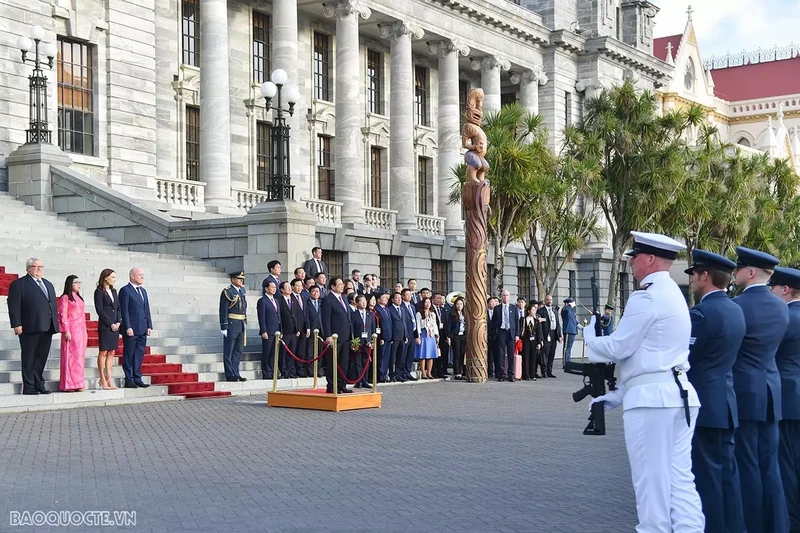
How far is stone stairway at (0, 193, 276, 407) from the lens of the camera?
1781cm

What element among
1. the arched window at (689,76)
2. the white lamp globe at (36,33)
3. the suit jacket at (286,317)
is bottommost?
the suit jacket at (286,317)

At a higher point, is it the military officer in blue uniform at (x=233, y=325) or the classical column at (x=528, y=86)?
the classical column at (x=528, y=86)

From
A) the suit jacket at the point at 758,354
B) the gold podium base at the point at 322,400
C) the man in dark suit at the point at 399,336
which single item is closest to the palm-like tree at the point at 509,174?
the man in dark suit at the point at 399,336

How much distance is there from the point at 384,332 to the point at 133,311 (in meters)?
6.26

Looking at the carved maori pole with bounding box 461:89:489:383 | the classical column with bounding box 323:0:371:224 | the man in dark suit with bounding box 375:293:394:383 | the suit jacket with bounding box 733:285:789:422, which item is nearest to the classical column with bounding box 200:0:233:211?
the classical column with bounding box 323:0:371:224

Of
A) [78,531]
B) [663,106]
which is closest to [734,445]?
[78,531]

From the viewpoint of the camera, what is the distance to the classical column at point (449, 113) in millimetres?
43406

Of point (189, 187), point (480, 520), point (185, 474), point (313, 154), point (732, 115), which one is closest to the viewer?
point (480, 520)

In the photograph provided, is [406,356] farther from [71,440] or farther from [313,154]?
[313,154]

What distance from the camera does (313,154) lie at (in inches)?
1577

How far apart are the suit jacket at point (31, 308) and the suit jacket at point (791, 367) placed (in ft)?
36.2

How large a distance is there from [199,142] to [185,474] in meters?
25.0

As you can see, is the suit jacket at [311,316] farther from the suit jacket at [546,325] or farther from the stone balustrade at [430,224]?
the stone balustrade at [430,224]

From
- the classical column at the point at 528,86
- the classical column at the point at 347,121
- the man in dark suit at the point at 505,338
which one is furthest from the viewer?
the classical column at the point at 528,86
